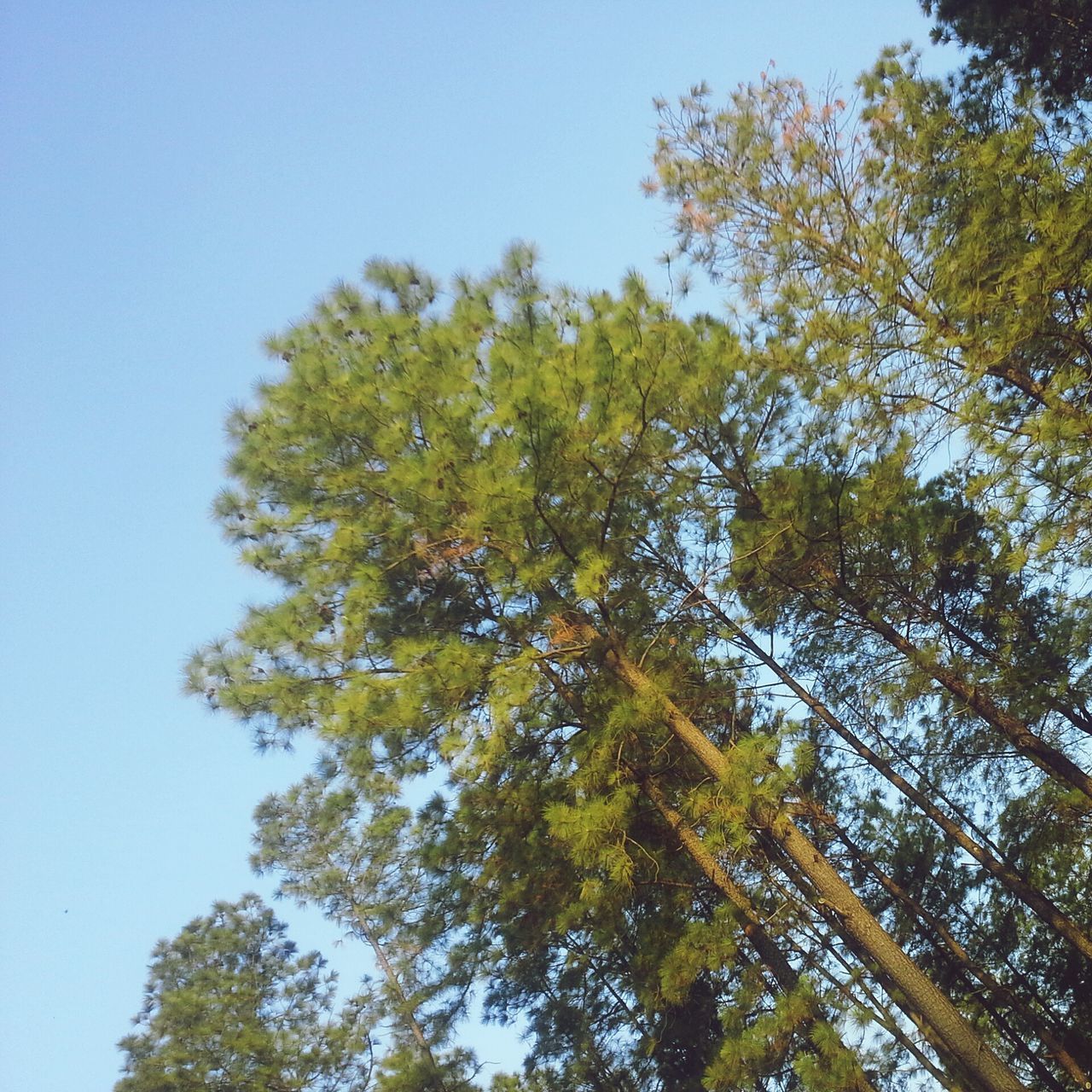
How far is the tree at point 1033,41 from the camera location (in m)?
7.68

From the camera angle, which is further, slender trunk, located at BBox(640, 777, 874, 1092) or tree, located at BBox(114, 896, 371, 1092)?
tree, located at BBox(114, 896, 371, 1092)

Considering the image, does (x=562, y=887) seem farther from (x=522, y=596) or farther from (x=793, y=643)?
(x=793, y=643)

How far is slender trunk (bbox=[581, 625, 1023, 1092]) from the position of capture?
509 centimetres

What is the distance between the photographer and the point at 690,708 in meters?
7.29

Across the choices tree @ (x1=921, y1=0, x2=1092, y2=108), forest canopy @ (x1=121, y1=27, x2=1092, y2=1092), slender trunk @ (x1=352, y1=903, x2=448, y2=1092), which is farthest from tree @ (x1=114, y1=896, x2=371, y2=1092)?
tree @ (x1=921, y1=0, x2=1092, y2=108)

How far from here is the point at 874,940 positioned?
5492mm

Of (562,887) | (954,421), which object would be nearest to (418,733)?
(562,887)

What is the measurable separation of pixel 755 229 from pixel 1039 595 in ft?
14.1

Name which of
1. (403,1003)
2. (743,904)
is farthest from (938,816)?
(403,1003)

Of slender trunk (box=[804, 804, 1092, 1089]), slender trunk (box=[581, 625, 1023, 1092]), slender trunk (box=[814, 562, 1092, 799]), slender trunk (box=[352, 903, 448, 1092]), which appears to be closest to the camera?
slender trunk (box=[581, 625, 1023, 1092])

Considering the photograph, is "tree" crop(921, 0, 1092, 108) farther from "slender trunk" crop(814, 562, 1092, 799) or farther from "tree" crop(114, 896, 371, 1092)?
"tree" crop(114, 896, 371, 1092)

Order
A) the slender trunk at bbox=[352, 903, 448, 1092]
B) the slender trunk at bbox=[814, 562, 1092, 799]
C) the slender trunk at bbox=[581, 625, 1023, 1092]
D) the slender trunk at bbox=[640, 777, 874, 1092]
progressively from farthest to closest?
1. the slender trunk at bbox=[352, 903, 448, 1092]
2. the slender trunk at bbox=[814, 562, 1092, 799]
3. the slender trunk at bbox=[640, 777, 874, 1092]
4. the slender trunk at bbox=[581, 625, 1023, 1092]

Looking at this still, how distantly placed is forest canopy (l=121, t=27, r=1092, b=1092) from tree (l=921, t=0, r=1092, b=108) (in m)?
0.79

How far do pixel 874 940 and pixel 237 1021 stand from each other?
36.2 feet
